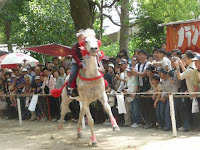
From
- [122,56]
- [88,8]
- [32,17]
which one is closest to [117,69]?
[122,56]

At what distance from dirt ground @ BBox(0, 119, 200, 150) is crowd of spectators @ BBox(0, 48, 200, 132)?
0.49m

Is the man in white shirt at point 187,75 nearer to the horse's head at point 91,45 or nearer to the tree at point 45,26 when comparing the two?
the horse's head at point 91,45

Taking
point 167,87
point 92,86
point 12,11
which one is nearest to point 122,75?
point 167,87

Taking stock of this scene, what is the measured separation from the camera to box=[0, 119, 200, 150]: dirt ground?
886cm

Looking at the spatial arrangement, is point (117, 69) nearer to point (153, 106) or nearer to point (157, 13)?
point (153, 106)

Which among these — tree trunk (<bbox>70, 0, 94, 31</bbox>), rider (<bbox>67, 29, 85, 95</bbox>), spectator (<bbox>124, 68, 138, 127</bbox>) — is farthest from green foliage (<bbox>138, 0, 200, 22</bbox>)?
rider (<bbox>67, 29, 85, 95</bbox>)

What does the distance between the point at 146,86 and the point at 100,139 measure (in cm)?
254

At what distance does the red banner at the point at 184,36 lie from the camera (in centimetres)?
1370

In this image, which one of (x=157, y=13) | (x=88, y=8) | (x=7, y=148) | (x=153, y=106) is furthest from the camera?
(x=157, y=13)

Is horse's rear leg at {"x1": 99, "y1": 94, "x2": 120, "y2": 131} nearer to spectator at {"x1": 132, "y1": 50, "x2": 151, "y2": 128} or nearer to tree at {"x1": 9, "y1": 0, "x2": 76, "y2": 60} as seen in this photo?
spectator at {"x1": 132, "y1": 50, "x2": 151, "y2": 128}

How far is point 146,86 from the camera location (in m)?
11.8

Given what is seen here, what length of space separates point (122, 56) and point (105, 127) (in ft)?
9.83

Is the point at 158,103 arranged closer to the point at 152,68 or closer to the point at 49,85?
the point at 152,68

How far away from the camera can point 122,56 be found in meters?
14.1
